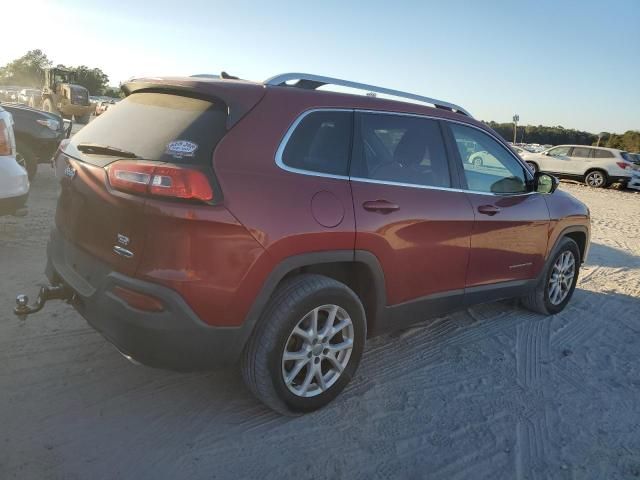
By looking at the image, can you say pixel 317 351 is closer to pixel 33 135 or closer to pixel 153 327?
pixel 153 327

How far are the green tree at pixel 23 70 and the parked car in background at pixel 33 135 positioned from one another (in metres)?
77.8

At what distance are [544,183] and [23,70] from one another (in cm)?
9120

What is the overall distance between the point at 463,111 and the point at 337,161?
1505mm

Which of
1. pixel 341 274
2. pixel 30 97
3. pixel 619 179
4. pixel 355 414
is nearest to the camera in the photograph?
pixel 355 414

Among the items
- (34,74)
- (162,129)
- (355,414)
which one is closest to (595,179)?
(355,414)

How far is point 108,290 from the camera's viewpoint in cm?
256

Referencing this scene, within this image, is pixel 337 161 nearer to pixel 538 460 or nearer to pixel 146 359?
pixel 146 359

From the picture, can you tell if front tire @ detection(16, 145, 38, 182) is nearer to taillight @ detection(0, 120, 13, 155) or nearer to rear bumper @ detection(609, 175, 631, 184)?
taillight @ detection(0, 120, 13, 155)

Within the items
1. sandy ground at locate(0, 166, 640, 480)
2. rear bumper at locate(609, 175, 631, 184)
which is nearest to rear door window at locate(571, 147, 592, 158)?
rear bumper at locate(609, 175, 631, 184)

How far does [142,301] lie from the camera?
245 centimetres

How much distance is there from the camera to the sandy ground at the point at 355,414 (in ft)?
8.57

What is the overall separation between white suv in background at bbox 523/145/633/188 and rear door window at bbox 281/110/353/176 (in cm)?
1819

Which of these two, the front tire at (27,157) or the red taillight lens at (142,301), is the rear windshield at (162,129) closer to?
the red taillight lens at (142,301)

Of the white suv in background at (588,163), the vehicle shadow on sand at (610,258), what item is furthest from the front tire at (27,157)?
the white suv in background at (588,163)
